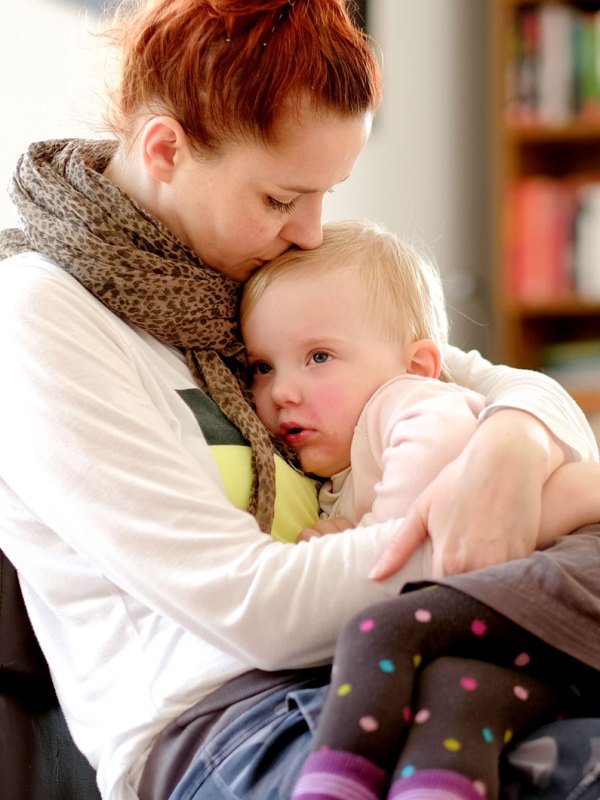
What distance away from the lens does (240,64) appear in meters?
1.28

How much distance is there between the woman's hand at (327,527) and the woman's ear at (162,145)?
467mm

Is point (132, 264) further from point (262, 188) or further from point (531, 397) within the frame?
point (531, 397)

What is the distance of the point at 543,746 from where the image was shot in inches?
37.2

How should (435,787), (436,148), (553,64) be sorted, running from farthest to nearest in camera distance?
(436,148) < (553,64) < (435,787)

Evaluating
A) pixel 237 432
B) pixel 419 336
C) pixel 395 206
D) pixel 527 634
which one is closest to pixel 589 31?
pixel 395 206

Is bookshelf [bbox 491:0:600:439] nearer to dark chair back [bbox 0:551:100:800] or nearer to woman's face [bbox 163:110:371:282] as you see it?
woman's face [bbox 163:110:371:282]

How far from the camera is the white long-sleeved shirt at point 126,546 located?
1.07 meters

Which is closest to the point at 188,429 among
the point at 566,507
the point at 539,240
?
the point at 566,507

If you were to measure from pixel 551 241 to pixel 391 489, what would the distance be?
103 inches

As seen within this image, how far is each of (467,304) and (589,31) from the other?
3.21 ft

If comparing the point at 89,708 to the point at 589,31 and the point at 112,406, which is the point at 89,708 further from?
the point at 589,31

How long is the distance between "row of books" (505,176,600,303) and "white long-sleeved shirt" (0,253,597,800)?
2.47 metres

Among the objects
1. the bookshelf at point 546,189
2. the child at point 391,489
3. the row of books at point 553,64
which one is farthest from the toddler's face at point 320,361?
the row of books at point 553,64

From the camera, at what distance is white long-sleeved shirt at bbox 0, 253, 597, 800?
3.51 ft
